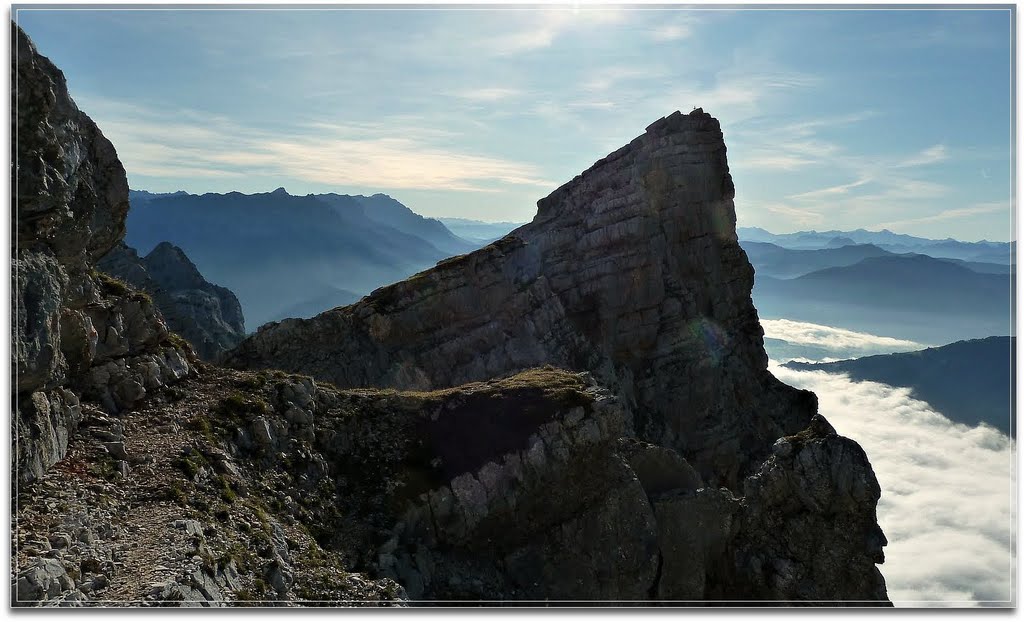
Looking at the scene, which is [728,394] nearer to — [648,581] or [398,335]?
[398,335]

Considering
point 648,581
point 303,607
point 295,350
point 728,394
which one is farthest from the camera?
point 728,394

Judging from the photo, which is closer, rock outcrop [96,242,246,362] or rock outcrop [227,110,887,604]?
rock outcrop [227,110,887,604]

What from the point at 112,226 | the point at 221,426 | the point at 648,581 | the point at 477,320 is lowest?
the point at 648,581

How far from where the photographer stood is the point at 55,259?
77.0ft

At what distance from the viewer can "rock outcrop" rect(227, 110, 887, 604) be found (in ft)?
101

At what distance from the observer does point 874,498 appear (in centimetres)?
3806

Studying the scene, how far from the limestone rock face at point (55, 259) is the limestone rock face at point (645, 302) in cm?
3937

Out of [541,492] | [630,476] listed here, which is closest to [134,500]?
[541,492]

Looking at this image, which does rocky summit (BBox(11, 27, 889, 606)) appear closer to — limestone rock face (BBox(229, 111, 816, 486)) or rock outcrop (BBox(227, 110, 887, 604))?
rock outcrop (BBox(227, 110, 887, 604))

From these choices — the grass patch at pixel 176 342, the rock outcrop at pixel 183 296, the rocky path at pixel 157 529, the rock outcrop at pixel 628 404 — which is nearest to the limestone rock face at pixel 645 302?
the rock outcrop at pixel 628 404

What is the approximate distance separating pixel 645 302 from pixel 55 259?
6345 cm

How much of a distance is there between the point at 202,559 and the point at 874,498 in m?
35.9

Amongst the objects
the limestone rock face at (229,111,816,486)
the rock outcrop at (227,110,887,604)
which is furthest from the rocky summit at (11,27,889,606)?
the limestone rock face at (229,111,816,486)

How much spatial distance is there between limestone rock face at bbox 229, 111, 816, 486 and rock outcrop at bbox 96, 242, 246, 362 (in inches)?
1598
